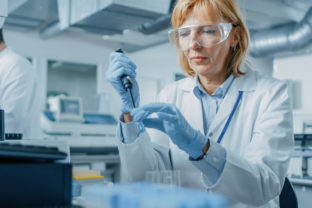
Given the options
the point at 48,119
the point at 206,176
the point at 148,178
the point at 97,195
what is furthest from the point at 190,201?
the point at 48,119

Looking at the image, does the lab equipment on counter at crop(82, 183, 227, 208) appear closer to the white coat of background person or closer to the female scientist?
the female scientist

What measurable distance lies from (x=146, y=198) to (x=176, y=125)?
1.65 ft

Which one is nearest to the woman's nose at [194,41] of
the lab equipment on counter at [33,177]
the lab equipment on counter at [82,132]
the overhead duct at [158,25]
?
the lab equipment on counter at [33,177]

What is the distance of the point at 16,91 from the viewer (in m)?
2.20

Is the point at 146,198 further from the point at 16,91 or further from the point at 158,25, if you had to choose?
the point at 158,25

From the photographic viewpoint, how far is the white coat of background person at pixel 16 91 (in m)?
2.13

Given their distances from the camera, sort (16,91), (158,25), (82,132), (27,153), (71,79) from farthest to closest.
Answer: (71,79) < (82,132) < (158,25) < (16,91) < (27,153)

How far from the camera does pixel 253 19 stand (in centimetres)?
452

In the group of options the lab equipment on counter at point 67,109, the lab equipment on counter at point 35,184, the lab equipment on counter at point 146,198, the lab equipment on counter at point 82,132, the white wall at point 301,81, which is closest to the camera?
the lab equipment on counter at point 146,198

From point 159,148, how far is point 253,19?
3.64 meters

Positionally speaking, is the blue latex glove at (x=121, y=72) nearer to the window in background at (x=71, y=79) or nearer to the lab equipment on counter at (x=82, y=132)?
the lab equipment on counter at (x=82, y=132)

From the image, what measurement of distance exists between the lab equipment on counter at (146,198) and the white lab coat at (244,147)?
56 cm

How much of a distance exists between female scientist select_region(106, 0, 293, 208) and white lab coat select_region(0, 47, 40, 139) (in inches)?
42.4

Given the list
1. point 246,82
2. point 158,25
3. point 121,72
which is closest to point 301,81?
point 158,25
